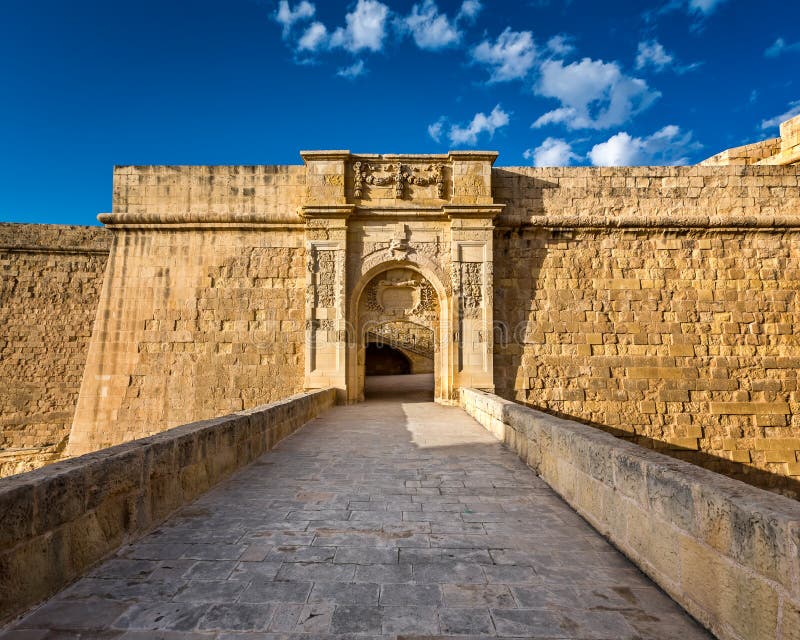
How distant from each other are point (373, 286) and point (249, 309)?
2.86m

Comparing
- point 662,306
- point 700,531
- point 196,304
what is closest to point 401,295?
point 196,304

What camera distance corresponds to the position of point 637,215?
30.8ft

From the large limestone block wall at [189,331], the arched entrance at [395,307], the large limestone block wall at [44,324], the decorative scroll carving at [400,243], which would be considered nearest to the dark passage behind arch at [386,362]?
the arched entrance at [395,307]

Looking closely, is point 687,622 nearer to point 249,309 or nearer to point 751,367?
point 249,309

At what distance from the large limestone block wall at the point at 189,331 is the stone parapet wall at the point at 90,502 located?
18.4 feet

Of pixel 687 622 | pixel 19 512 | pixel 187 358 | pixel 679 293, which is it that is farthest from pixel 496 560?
pixel 679 293

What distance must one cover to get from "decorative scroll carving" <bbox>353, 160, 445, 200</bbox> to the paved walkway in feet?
23.0

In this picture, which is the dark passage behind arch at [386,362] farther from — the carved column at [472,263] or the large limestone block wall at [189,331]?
the carved column at [472,263]

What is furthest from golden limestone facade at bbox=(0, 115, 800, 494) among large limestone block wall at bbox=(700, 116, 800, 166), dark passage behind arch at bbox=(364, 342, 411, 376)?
dark passage behind arch at bbox=(364, 342, 411, 376)

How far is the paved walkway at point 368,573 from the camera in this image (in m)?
1.75

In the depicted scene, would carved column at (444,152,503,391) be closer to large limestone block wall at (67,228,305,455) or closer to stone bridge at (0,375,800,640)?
large limestone block wall at (67,228,305,455)

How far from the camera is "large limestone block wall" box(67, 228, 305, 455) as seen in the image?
889cm

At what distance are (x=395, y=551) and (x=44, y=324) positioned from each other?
1333 cm

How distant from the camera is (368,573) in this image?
216cm
